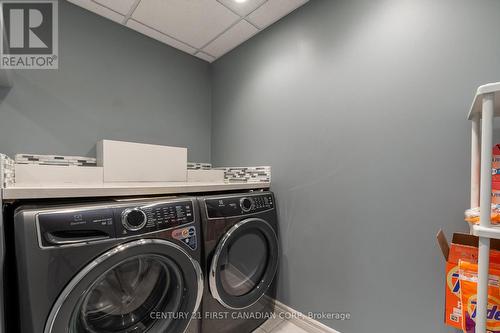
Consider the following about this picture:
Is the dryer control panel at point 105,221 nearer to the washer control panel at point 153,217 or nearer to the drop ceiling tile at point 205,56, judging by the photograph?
the washer control panel at point 153,217

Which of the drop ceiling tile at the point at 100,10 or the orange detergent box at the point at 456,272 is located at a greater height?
the drop ceiling tile at the point at 100,10

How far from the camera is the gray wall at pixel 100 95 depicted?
1.33 meters

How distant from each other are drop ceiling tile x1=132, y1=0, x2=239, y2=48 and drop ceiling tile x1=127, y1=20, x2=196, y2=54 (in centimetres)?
6

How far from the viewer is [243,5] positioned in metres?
1.45

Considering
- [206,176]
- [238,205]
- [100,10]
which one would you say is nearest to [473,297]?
[238,205]

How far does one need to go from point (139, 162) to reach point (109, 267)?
98cm

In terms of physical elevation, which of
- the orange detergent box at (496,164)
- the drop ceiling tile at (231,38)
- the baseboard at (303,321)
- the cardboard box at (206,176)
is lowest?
the baseboard at (303,321)

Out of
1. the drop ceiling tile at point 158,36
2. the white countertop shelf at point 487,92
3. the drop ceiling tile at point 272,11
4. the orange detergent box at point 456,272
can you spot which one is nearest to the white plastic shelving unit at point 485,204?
the white countertop shelf at point 487,92

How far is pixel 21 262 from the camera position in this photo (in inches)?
24.3

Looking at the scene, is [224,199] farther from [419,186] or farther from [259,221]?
[419,186]

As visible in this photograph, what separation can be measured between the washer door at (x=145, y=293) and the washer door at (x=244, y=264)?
133 mm

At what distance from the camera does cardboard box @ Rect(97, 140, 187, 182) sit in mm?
1461

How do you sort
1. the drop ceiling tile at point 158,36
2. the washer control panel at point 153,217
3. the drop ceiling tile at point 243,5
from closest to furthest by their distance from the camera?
the washer control panel at point 153,217 → the drop ceiling tile at point 243,5 → the drop ceiling tile at point 158,36

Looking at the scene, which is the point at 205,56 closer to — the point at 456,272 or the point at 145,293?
the point at 145,293
